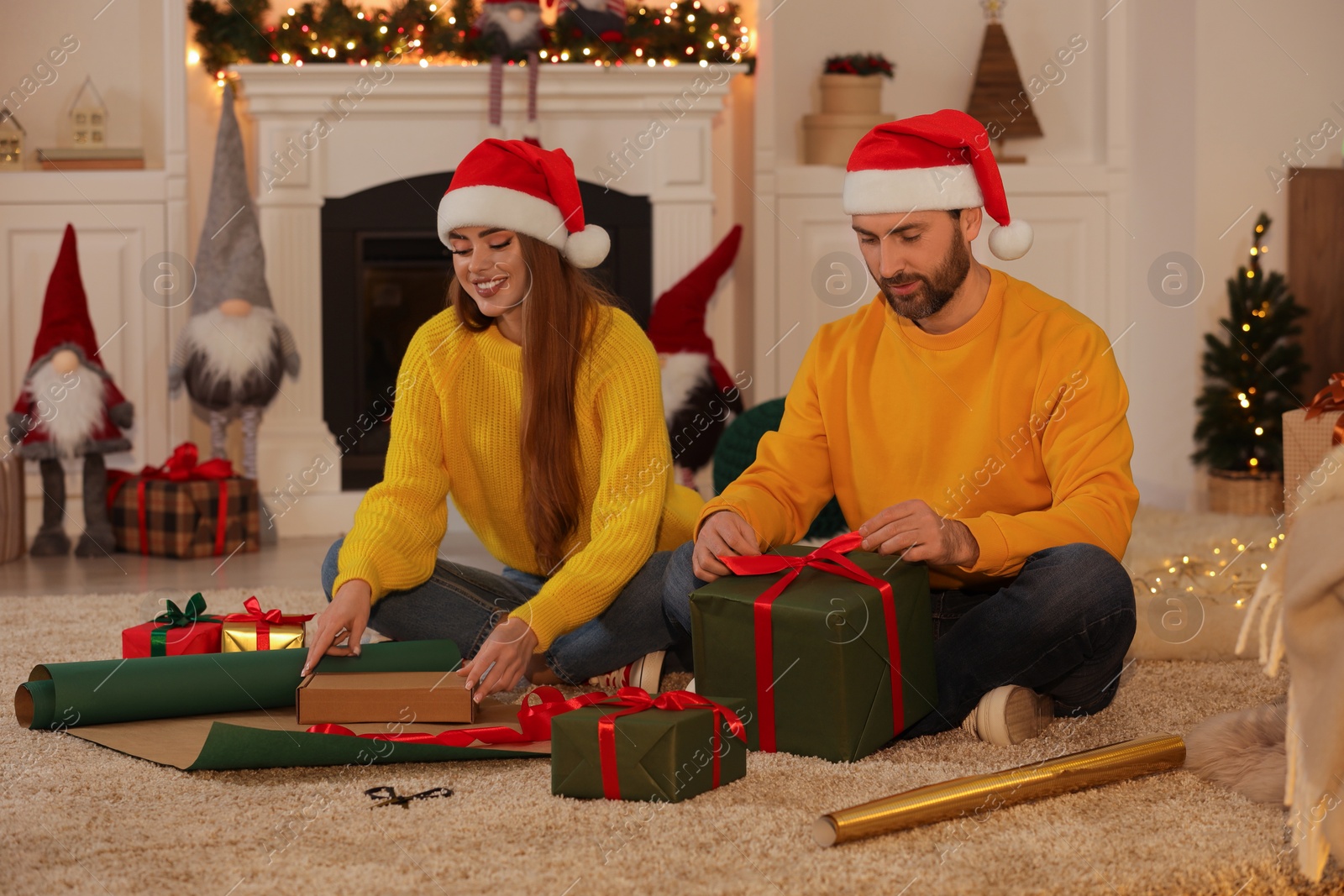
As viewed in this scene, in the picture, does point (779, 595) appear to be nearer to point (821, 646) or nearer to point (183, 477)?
point (821, 646)

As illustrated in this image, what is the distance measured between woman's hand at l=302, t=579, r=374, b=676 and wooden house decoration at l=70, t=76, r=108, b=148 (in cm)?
291

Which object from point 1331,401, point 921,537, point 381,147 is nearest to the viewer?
point 921,537

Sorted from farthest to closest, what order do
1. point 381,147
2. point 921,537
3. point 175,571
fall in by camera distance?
point 381,147 < point 175,571 < point 921,537

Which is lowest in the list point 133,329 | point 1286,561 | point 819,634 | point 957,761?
point 957,761

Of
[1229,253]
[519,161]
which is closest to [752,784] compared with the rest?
[519,161]

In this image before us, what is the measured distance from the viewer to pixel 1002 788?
1.39 meters

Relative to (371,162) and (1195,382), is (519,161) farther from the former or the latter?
(1195,382)

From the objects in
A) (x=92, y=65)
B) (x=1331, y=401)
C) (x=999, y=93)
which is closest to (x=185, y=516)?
(x=92, y=65)

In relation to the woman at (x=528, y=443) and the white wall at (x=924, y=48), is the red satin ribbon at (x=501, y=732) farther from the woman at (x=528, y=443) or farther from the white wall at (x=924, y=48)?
the white wall at (x=924, y=48)

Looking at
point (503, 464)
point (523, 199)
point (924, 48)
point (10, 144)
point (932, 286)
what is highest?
point (924, 48)

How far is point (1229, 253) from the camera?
4.19 m

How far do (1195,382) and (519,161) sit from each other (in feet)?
9.93

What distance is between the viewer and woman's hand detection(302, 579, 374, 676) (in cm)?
171

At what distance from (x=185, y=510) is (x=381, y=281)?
106cm
